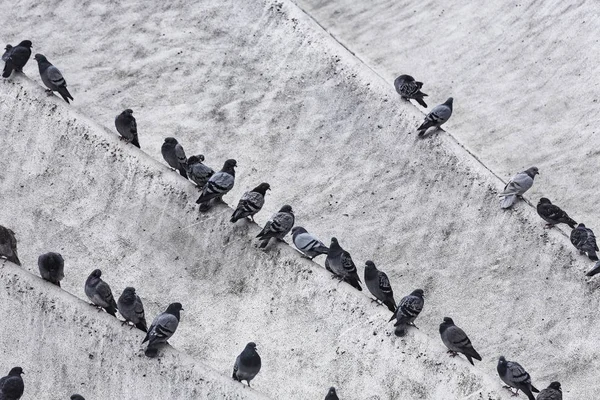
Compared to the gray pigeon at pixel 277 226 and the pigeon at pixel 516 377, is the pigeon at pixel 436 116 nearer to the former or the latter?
the gray pigeon at pixel 277 226

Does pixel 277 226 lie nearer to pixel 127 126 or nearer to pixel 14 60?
pixel 127 126

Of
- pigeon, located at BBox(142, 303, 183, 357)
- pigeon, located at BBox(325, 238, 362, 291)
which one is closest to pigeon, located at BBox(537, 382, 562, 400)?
pigeon, located at BBox(325, 238, 362, 291)

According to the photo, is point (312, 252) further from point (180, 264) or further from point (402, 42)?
point (402, 42)

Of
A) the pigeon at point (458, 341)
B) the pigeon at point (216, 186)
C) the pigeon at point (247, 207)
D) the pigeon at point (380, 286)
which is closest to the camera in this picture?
the pigeon at point (458, 341)

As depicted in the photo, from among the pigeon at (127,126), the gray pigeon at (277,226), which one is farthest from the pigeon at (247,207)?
the pigeon at (127,126)

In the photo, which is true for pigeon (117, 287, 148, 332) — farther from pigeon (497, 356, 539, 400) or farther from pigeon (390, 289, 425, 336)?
pigeon (497, 356, 539, 400)
